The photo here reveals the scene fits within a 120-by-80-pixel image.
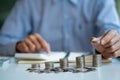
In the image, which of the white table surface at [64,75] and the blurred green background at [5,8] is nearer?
the white table surface at [64,75]

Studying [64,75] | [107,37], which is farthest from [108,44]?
[64,75]

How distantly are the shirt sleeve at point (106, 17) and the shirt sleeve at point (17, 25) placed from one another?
342 mm

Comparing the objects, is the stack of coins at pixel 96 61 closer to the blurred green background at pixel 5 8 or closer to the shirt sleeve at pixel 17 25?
the shirt sleeve at pixel 17 25

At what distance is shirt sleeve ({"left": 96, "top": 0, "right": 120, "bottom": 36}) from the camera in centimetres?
136

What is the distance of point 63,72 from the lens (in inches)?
31.4

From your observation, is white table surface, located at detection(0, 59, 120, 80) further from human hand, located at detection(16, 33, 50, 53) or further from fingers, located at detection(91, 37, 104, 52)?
human hand, located at detection(16, 33, 50, 53)

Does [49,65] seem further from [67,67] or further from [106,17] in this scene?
[106,17]

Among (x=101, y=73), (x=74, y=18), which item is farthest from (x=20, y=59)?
(x=74, y=18)

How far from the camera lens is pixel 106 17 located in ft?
4.58

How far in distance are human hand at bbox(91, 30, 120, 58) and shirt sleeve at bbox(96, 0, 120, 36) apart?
0.35 m

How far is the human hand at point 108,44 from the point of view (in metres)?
0.91

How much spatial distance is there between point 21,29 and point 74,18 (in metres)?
0.26

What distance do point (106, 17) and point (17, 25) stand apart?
1.37ft

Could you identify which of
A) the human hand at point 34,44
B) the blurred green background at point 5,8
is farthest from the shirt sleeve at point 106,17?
the blurred green background at point 5,8
